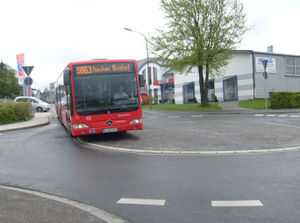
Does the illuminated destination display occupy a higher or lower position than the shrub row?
higher

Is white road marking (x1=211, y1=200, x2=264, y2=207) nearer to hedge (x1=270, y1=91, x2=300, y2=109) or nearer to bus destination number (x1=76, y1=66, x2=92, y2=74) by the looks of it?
bus destination number (x1=76, y1=66, x2=92, y2=74)

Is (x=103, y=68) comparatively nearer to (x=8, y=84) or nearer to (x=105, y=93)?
(x=105, y=93)

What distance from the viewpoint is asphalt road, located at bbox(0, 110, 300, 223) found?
3838 millimetres

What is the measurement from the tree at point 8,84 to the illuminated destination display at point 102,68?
6015cm

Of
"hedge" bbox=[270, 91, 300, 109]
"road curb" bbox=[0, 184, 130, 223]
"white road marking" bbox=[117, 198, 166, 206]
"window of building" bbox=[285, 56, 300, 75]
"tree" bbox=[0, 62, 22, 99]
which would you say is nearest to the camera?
"road curb" bbox=[0, 184, 130, 223]

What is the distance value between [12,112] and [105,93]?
11.9 meters

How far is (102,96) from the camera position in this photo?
10.4 m

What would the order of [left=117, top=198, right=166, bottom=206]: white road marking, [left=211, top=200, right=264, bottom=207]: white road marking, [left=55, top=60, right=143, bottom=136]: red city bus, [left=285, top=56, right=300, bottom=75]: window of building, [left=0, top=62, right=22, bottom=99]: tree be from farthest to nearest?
[left=0, top=62, right=22, bottom=99]: tree, [left=285, top=56, right=300, bottom=75]: window of building, [left=55, top=60, right=143, bottom=136]: red city bus, [left=117, top=198, right=166, bottom=206]: white road marking, [left=211, top=200, right=264, bottom=207]: white road marking

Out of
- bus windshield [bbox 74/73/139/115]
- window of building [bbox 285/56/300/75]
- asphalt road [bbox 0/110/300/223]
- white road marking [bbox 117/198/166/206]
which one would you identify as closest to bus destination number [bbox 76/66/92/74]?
bus windshield [bbox 74/73/139/115]

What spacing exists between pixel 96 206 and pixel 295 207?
105 inches

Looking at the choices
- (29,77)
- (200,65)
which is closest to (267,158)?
(29,77)

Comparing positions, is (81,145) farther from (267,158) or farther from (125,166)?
(267,158)

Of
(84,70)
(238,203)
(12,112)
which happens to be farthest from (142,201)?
(12,112)

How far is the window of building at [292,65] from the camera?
125 ft
